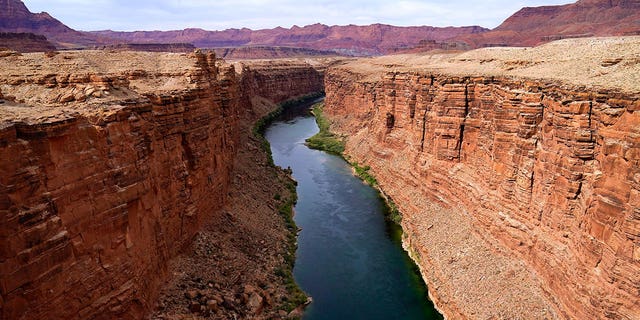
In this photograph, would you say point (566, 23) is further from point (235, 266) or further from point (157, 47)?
point (235, 266)

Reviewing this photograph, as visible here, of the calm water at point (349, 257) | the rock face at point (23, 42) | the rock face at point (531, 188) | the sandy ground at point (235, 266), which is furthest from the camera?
the rock face at point (23, 42)

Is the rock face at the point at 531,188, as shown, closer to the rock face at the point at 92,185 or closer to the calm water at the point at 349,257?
the calm water at the point at 349,257

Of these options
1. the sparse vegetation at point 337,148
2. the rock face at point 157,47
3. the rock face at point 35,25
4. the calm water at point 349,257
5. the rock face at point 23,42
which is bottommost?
the calm water at point 349,257

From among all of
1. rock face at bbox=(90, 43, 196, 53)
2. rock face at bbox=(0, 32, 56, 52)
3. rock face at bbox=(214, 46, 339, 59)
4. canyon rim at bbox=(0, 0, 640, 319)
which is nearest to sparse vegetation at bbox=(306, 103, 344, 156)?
canyon rim at bbox=(0, 0, 640, 319)

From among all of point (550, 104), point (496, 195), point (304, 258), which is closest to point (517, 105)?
point (550, 104)

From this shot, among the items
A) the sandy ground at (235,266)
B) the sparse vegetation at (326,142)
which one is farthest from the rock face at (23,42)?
the sandy ground at (235,266)

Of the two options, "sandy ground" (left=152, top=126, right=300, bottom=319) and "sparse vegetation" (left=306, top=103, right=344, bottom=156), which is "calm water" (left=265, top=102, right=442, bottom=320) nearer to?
"sandy ground" (left=152, top=126, right=300, bottom=319)

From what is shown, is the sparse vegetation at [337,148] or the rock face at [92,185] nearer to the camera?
the rock face at [92,185]
